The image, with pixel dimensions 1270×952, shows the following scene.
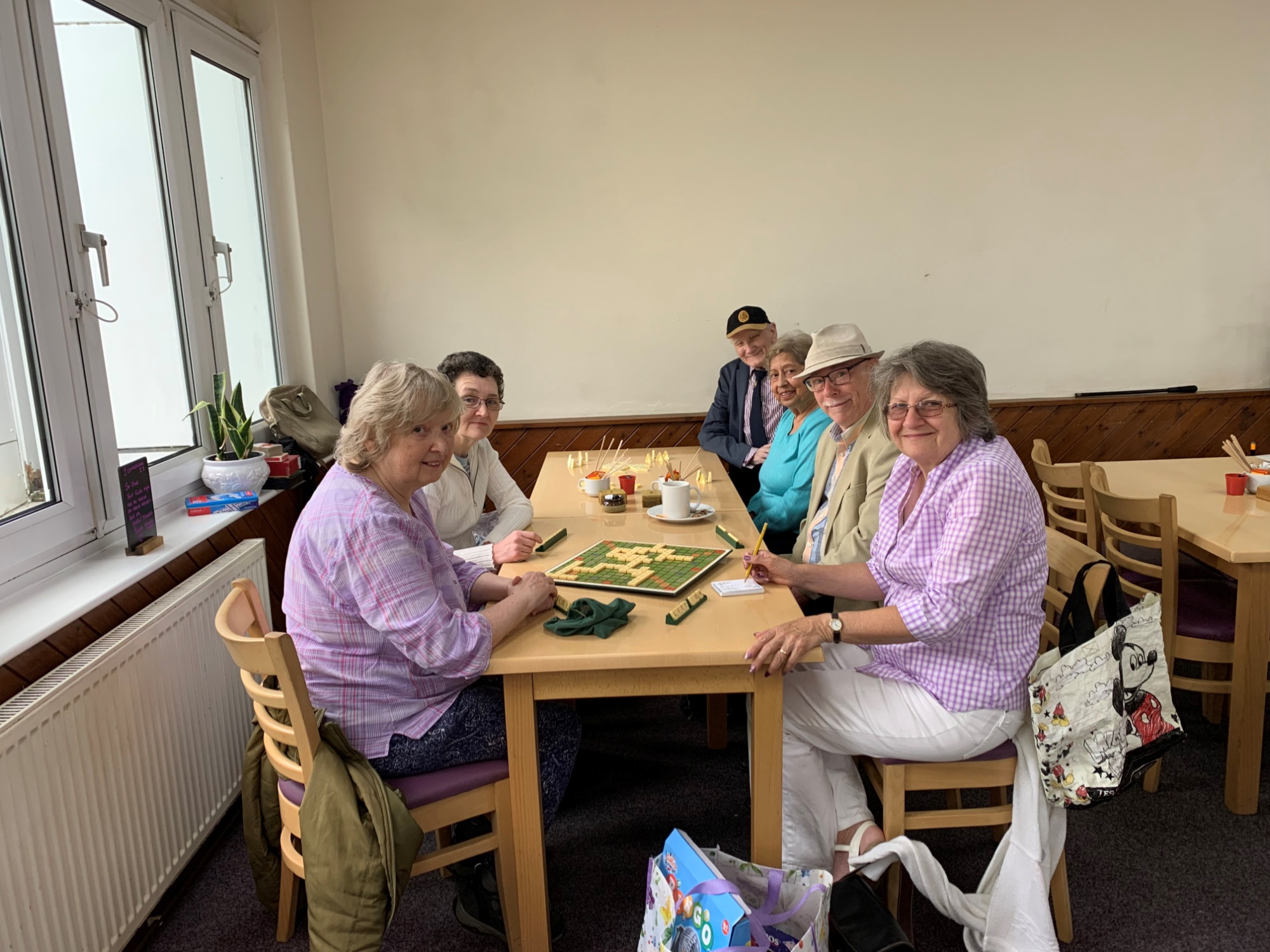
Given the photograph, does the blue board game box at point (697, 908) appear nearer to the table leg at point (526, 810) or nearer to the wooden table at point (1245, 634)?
the table leg at point (526, 810)

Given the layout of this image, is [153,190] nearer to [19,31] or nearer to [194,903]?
[19,31]

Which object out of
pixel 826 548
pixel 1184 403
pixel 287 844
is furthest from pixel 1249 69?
pixel 287 844

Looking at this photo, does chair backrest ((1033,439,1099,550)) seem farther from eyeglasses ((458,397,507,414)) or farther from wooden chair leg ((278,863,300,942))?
wooden chair leg ((278,863,300,942))

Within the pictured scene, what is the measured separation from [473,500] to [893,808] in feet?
5.08

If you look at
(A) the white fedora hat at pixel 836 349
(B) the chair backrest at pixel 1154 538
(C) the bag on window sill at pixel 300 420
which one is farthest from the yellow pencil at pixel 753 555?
(C) the bag on window sill at pixel 300 420

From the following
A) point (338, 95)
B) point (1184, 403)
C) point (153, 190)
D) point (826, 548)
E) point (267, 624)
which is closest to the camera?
point (267, 624)

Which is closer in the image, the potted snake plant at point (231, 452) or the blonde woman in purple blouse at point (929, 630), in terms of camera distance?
the blonde woman in purple blouse at point (929, 630)

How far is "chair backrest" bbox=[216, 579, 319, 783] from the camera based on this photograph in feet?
4.89

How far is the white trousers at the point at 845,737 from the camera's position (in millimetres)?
1766

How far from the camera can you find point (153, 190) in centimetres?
285

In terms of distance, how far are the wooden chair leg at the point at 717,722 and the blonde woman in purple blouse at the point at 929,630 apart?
77 centimetres

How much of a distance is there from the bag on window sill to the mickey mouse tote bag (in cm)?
277

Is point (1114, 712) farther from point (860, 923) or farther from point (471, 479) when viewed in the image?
point (471, 479)

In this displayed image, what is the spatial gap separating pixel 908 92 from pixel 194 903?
4.29m
